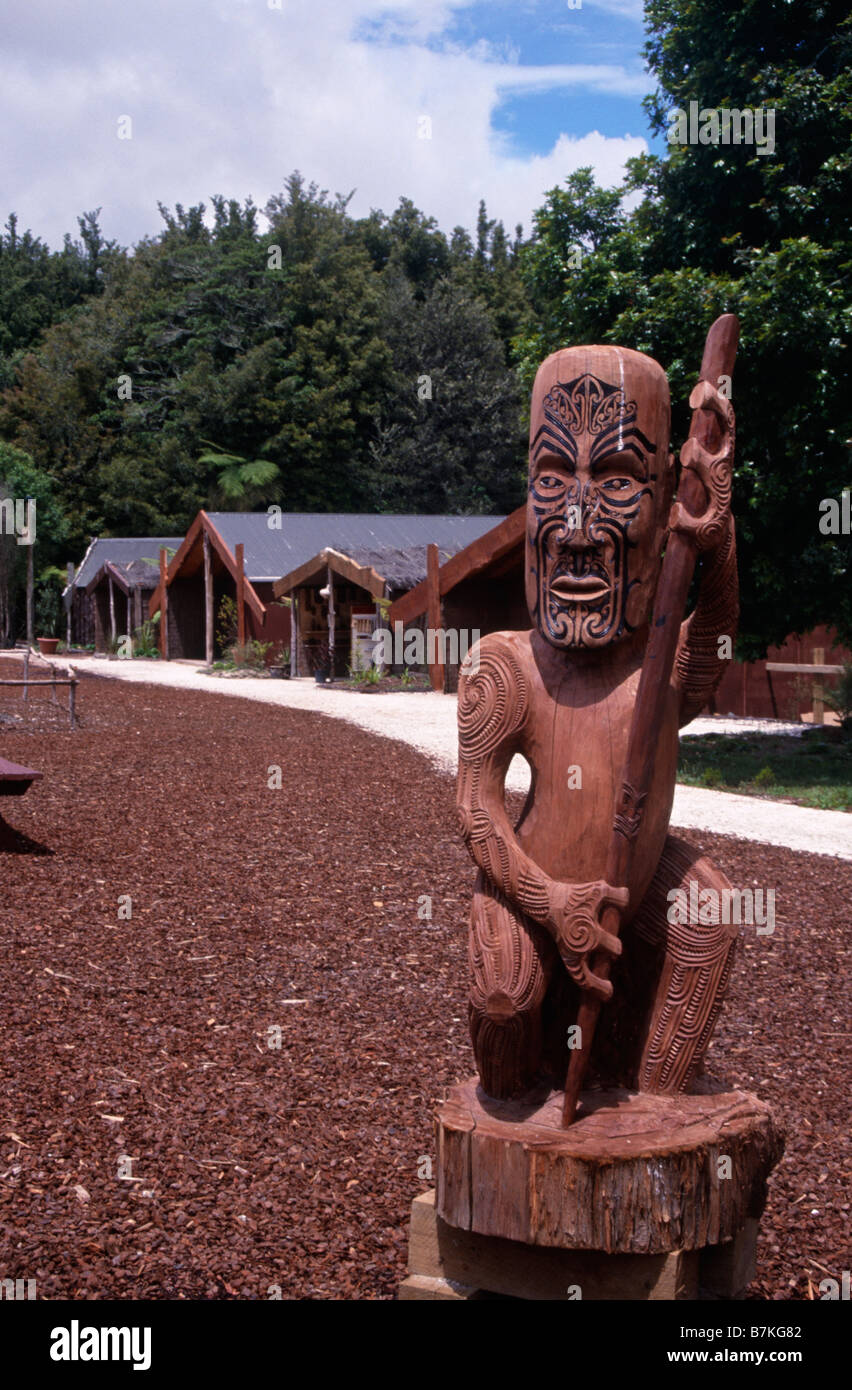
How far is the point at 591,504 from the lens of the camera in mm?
3137

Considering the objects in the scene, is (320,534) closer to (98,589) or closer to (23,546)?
(98,589)

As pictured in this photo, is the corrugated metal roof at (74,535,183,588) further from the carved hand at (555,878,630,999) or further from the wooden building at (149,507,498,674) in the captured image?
the carved hand at (555,878,630,999)

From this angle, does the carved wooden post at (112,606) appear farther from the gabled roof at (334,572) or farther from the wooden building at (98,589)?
the gabled roof at (334,572)

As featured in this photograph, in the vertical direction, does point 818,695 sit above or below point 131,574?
below

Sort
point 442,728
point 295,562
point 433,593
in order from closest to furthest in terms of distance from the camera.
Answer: point 442,728
point 433,593
point 295,562

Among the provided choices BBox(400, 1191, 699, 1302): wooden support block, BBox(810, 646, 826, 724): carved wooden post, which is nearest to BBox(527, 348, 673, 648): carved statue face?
BBox(400, 1191, 699, 1302): wooden support block

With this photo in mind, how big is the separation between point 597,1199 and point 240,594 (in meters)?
26.5

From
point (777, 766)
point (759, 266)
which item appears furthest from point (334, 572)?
point (759, 266)

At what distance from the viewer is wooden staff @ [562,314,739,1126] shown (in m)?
2.87

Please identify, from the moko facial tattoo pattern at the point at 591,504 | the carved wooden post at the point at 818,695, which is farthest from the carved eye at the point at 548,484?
the carved wooden post at the point at 818,695

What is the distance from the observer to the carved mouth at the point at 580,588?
316 centimetres

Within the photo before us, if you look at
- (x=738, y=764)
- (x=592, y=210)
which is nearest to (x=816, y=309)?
(x=592, y=210)

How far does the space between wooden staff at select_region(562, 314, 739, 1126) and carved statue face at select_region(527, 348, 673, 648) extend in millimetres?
176
